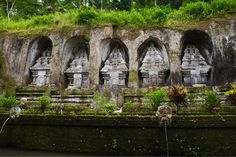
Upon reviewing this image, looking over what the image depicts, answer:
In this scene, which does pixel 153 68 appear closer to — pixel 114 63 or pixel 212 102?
pixel 114 63

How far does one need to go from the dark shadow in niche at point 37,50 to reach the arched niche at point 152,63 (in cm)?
471

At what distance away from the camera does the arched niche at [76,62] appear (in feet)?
46.5

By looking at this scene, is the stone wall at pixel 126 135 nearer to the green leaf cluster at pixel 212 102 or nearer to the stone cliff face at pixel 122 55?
the green leaf cluster at pixel 212 102

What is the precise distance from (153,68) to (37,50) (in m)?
6.01

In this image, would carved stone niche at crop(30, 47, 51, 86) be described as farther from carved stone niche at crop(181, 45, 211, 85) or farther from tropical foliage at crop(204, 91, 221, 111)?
tropical foliage at crop(204, 91, 221, 111)

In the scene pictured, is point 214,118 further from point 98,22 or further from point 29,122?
point 98,22

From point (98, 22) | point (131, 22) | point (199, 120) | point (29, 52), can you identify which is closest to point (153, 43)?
point (131, 22)

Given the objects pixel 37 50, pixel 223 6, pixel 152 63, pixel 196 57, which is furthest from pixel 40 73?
pixel 223 6

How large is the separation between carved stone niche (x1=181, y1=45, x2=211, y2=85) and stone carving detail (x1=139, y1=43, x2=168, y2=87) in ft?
2.96

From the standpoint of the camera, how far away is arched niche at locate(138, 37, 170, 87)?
13297 mm

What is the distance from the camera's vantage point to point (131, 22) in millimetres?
14430

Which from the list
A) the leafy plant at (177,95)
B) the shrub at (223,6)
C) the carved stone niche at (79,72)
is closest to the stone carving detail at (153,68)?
the carved stone niche at (79,72)

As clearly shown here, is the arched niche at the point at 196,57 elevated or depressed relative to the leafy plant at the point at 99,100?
elevated

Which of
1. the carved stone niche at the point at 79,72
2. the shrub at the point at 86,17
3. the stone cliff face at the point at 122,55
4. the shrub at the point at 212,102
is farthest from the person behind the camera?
the shrub at the point at 86,17
